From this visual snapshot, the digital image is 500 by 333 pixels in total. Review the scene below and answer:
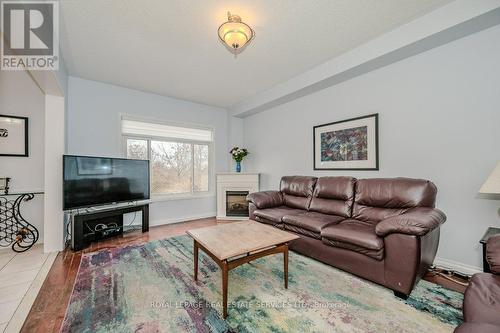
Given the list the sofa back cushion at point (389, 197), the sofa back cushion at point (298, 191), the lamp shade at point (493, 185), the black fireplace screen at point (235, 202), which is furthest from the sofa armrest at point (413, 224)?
the black fireplace screen at point (235, 202)

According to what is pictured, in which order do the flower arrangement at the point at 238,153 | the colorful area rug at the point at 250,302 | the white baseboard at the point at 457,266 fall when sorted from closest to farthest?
1. the colorful area rug at the point at 250,302
2. the white baseboard at the point at 457,266
3. the flower arrangement at the point at 238,153

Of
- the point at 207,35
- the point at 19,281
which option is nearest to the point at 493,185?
the point at 207,35

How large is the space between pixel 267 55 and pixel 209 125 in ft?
8.14

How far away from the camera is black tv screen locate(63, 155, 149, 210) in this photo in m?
2.92

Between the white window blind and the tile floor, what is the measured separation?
2.23 m

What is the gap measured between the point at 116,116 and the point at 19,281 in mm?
2665

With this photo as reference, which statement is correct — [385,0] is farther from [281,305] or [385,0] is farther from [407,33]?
[281,305]

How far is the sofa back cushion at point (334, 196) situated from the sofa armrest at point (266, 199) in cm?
60

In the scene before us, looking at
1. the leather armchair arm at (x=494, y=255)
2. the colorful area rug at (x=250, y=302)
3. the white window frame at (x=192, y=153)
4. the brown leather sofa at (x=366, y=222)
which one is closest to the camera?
the leather armchair arm at (x=494, y=255)

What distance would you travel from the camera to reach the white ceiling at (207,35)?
79.0 inches

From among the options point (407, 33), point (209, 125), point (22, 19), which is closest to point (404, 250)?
point (407, 33)

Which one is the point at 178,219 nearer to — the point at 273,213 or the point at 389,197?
the point at 273,213

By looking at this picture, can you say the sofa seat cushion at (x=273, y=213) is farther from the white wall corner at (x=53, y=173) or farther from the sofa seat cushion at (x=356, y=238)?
the white wall corner at (x=53, y=173)

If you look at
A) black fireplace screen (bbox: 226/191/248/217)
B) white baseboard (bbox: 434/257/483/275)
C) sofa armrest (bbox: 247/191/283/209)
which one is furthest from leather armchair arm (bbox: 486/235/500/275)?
black fireplace screen (bbox: 226/191/248/217)
